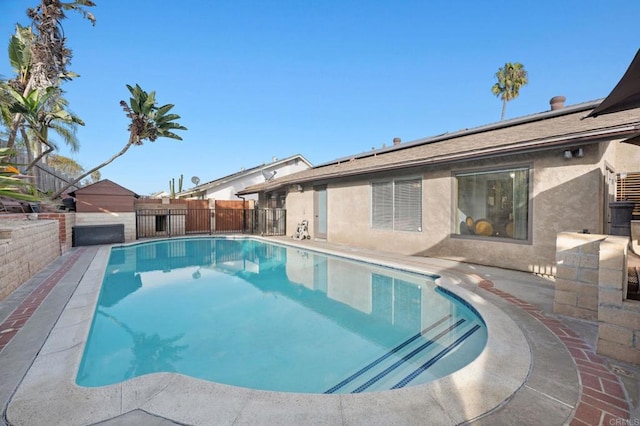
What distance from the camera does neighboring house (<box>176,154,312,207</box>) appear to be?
2359 cm

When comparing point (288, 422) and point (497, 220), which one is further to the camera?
point (497, 220)

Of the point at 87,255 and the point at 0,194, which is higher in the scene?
the point at 0,194

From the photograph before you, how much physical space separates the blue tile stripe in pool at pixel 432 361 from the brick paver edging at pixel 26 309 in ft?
15.5

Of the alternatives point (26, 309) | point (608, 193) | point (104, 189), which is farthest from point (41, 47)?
point (608, 193)

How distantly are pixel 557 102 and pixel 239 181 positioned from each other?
71.9ft

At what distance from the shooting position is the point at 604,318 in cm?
305

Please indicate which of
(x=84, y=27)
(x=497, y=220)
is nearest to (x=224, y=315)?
(x=497, y=220)

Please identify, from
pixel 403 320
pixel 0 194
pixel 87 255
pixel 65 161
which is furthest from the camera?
pixel 65 161

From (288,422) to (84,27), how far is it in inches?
728

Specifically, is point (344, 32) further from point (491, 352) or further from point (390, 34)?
point (491, 352)

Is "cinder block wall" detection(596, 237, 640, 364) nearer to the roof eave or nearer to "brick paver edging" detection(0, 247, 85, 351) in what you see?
the roof eave

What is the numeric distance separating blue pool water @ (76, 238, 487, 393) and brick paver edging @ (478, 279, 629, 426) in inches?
37.9

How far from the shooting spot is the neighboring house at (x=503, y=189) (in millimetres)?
6012


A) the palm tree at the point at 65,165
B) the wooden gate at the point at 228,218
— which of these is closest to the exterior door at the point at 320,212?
the wooden gate at the point at 228,218
